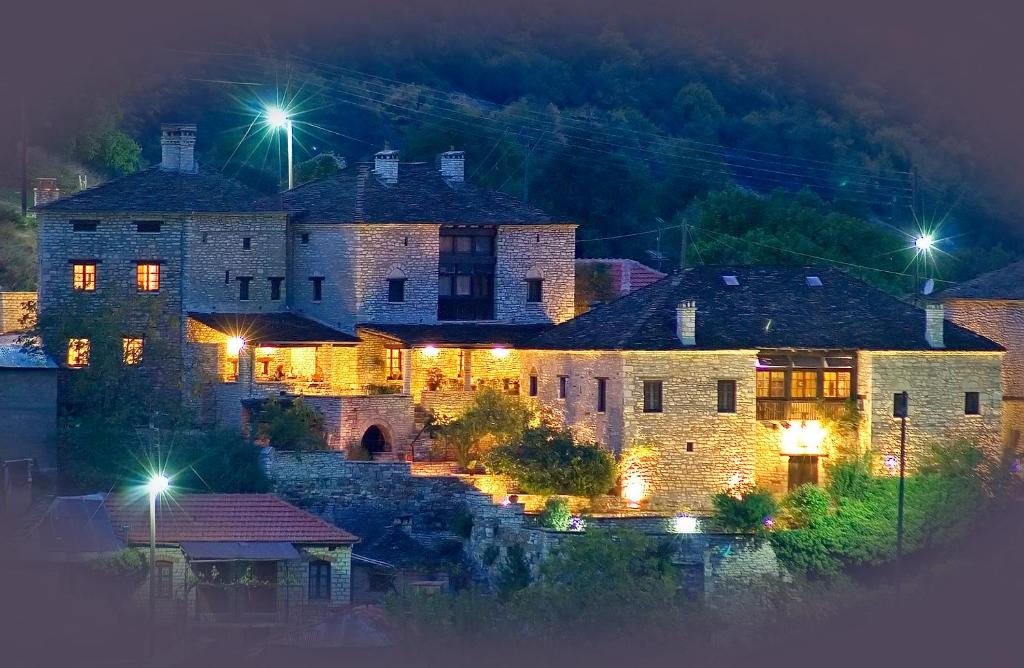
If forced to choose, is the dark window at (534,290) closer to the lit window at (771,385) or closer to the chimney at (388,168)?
the chimney at (388,168)

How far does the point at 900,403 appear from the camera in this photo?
61.1 meters

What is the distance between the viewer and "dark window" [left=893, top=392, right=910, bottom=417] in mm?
61031

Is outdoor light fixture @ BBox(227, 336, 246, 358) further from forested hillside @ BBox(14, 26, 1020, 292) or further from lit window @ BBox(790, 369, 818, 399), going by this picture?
forested hillside @ BBox(14, 26, 1020, 292)

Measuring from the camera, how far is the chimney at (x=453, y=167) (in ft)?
230

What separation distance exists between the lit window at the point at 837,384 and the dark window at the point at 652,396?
15.4ft

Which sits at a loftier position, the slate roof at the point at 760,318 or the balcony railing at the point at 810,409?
the slate roof at the point at 760,318

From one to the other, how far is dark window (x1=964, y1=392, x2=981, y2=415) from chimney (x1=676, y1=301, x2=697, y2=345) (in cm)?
737

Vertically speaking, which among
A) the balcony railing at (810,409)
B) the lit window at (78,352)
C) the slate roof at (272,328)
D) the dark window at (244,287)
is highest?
the dark window at (244,287)

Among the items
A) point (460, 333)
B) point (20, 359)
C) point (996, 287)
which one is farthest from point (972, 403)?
point (20, 359)

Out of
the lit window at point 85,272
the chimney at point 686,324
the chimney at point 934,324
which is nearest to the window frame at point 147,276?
the lit window at point 85,272

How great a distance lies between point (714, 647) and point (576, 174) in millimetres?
35798

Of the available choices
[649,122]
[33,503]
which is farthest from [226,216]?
[649,122]

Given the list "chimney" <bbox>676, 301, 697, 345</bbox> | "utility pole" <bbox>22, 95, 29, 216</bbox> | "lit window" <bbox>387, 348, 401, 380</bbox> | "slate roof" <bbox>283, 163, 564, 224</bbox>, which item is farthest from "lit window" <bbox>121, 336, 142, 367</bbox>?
"chimney" <bbox>676, 301, 697, 345</bbox>

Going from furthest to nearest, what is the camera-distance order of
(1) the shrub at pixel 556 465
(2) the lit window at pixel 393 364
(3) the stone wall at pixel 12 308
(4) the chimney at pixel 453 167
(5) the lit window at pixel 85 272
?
(4) the chimney at pixel 453 167
(3) the stone wall at pixel 12 308
(2) the lit window at pixel 393 364
(5) the lit window at pixel 85 272
(1) the shrub at pixel 556 465
